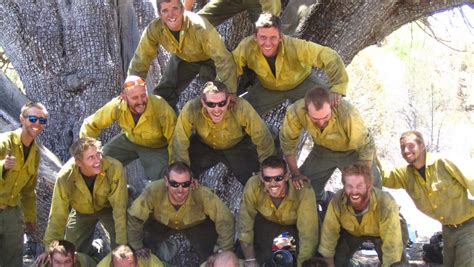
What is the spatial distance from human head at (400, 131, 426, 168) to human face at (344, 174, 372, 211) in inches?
25.8

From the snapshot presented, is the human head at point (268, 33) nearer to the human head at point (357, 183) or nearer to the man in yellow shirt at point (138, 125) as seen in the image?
the man in yellow shirt at point (138, 125)

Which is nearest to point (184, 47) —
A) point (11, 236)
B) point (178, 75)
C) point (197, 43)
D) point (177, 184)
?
point (197, 43)

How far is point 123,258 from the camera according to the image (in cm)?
580

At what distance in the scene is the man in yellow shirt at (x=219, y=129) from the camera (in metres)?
6.05

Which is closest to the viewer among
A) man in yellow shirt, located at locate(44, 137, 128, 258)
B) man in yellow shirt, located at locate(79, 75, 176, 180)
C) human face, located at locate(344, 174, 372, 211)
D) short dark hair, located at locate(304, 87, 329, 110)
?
human face, located at locate(344, 174, 372, 211)

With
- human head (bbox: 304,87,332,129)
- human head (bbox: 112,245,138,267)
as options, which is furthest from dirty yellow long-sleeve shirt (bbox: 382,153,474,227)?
human head (bbox: 112,245,138,267)

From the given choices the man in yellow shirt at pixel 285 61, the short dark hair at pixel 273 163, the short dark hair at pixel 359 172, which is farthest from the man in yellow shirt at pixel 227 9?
the short dark hair at pixel 359 172

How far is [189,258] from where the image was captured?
784cm

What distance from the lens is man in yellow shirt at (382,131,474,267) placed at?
617 cm

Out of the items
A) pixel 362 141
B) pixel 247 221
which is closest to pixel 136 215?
pixel 247 221

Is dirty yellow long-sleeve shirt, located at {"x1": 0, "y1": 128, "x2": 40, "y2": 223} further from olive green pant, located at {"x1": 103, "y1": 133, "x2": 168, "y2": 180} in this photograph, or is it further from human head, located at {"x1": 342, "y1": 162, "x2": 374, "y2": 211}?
human head, located at {"x1": 342, "y1": 162, "x2": 374, "y2": 211}

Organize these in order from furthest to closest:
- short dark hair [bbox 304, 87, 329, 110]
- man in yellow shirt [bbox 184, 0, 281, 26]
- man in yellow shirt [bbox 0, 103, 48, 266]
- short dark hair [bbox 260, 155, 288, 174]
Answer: man in yellow shirt [bbox 184, 0, 281, 26], man in yellow shirt [bbox 0, 103, 48, 266], short dark hair [bbox 260, 155, 288, 174], short dark hair [bbox 304, 87, 329, 110]

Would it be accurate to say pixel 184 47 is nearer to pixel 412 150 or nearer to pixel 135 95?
pixel 135 95

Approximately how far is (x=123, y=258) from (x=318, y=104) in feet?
6.60
